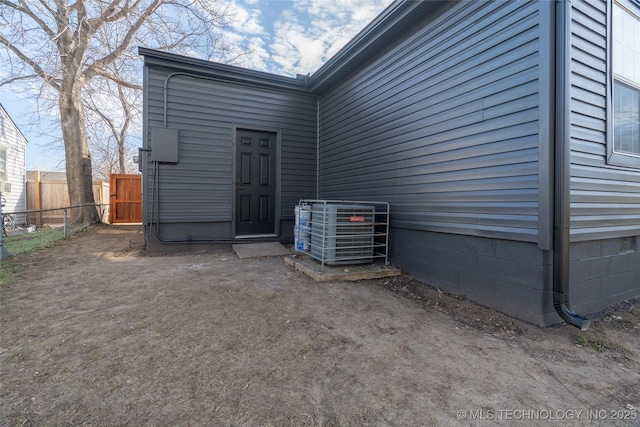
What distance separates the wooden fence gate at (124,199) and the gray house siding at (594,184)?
35.4 feet

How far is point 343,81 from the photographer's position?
5465 millimetres

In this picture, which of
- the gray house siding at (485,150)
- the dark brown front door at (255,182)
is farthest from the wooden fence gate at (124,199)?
the dark brown front door at (255,182)

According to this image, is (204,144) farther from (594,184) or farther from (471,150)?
(594,184)

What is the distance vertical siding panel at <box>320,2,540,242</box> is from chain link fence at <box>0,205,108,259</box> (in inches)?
213

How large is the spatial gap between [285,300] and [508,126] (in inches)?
Result: 105

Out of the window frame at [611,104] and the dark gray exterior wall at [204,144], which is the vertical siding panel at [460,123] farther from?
the dark gray exterior wall at [204,144]

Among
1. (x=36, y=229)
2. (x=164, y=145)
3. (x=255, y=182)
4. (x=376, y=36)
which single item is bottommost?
(x=36, y=229)

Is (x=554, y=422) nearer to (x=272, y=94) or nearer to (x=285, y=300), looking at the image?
(x=285, y=300)

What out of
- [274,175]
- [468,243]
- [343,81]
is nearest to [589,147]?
[468,243]

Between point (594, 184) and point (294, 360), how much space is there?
10.1 feet

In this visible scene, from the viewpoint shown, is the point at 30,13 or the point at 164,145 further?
the point at 30,13

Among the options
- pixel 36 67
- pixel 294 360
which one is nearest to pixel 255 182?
pixel 294 360

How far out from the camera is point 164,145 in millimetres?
5078

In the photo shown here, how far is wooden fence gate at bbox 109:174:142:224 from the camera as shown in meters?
9.56
